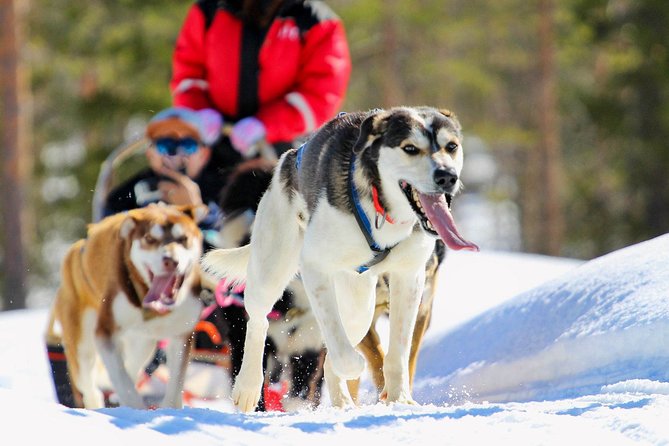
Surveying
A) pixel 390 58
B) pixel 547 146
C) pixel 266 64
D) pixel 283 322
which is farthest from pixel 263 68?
pixel 547 146

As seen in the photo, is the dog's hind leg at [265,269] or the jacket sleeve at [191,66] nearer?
the dog's hind leg at [265,269]

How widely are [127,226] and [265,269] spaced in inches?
48.0

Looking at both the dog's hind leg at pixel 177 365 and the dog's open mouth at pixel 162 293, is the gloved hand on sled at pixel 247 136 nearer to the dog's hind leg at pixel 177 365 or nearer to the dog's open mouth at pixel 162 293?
the dog's open mouth at pixel 162 293

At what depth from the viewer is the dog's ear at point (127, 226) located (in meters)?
5.32

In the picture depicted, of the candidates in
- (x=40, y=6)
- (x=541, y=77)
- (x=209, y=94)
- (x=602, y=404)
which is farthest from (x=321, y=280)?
(x=40, y=6)

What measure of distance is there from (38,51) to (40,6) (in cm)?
104

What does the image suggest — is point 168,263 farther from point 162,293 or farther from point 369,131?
point 369,131

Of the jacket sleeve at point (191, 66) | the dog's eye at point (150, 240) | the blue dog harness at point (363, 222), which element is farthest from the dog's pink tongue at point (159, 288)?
the blue dog harness at point (363, 222)

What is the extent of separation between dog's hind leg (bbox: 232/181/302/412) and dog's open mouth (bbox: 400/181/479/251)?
2.29 ft

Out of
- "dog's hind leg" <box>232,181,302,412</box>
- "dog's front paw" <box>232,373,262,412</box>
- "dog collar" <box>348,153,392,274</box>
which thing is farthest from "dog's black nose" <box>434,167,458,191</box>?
"dog's front paw" <box>232,373,262,412</box>

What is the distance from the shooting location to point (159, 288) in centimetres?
521

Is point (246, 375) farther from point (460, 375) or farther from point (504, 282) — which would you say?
point (504, 282)

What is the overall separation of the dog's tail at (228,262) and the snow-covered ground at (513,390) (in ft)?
1.92

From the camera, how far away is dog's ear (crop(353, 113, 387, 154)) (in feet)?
12.6
